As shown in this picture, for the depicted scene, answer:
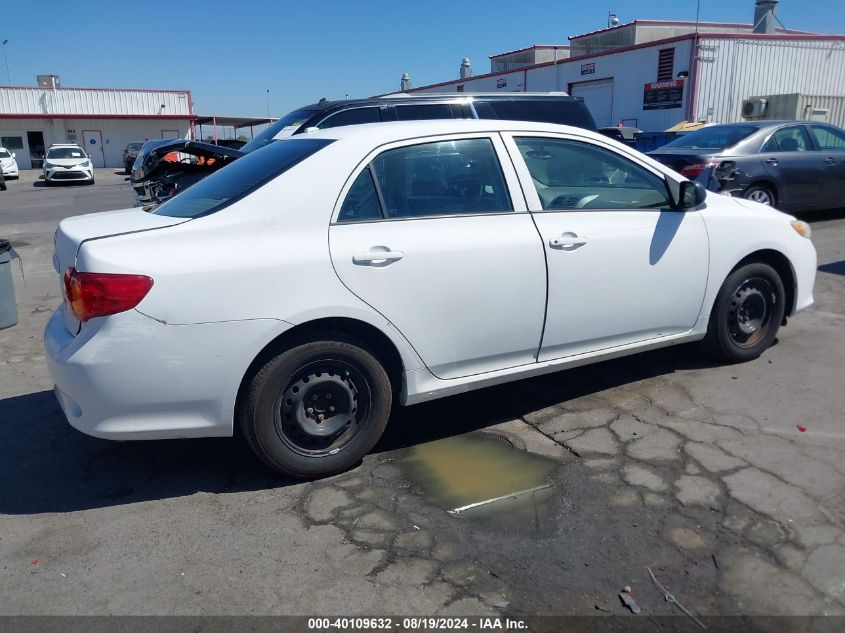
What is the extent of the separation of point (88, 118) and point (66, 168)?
1434 centimetres

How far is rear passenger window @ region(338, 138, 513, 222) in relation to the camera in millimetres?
3650

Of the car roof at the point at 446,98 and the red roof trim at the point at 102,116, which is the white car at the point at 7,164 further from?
the car roof at the point at 446,98

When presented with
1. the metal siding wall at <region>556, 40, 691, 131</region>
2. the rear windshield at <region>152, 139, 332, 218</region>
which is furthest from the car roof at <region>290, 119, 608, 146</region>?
the metal siding wall at <region>556, 40, 691, 131</region>

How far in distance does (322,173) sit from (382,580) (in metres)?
1.96

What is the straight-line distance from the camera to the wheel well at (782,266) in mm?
4891

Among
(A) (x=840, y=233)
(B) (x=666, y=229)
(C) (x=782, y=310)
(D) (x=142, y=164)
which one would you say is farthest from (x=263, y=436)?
(A) (x=840, y=233)

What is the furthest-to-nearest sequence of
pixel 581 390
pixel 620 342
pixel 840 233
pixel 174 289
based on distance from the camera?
pixel 840 233 → pixel 581 390 → pixel 620 342 → pixel 174 289

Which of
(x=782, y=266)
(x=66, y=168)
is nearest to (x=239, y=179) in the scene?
(x=782, y=266)

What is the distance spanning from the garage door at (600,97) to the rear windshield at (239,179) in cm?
2429

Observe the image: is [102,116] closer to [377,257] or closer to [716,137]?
[716,137]

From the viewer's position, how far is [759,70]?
2331 centimetres

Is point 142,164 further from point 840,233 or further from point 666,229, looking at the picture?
point 840,233

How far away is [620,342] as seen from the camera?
4383 mm

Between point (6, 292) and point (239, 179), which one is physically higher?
point (239, 179)
